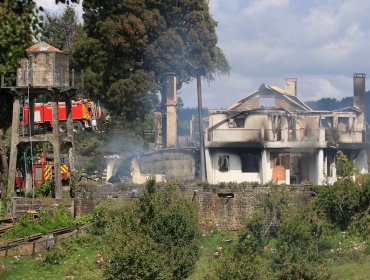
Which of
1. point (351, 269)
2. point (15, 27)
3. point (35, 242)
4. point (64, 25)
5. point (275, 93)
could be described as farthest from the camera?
point (64, 25)

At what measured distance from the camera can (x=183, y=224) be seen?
35875 mm

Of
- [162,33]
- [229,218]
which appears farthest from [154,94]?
[229,218]

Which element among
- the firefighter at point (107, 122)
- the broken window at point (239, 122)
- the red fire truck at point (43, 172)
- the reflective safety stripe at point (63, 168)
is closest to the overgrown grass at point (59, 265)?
the red fire truck at point (43, 172)

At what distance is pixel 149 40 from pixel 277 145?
44.5 ft

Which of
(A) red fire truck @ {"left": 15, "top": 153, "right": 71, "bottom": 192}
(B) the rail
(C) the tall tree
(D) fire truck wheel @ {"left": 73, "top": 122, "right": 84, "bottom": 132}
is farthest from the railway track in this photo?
(C) the tall tree

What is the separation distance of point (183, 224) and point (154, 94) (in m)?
30.2

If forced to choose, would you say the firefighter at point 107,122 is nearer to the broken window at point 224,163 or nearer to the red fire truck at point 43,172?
the red fire truck at point 43,172

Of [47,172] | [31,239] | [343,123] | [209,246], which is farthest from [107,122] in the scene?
[31,239]

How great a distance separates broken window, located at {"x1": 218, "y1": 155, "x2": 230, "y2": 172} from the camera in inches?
2271

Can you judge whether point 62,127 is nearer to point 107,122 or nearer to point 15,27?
point 107,122

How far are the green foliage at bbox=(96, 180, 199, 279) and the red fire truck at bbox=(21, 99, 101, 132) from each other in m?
22.7

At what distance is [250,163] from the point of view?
57.6 metres

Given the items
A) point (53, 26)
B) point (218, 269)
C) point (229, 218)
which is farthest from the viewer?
point (53, 26)

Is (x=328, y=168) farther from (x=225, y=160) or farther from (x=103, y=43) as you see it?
(x=103, y=43)
